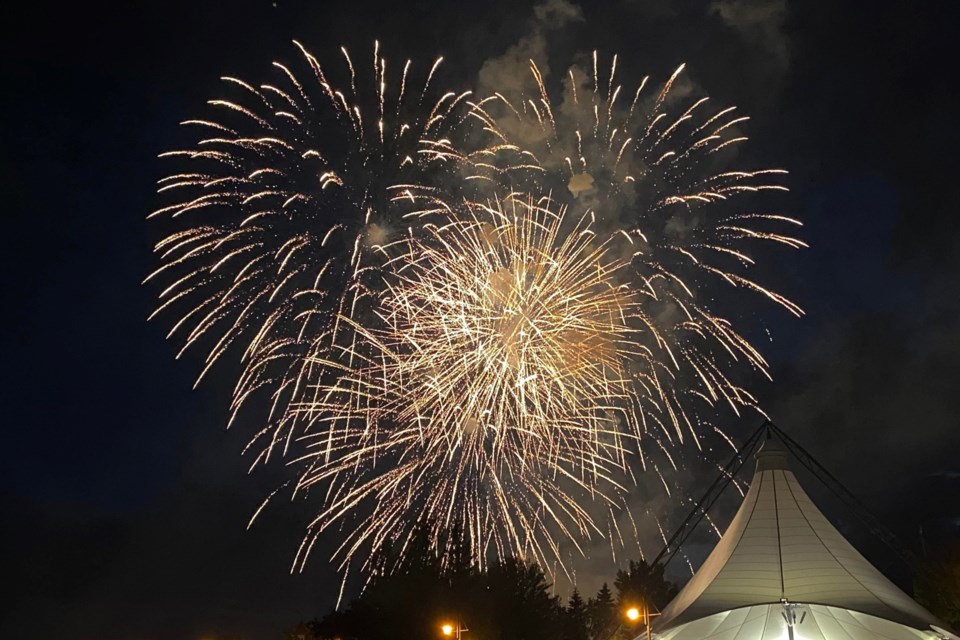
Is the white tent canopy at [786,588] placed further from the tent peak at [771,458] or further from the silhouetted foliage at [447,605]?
the silhouetted foliage at [447,605]

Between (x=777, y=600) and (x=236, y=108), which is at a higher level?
(x=236, y=108)

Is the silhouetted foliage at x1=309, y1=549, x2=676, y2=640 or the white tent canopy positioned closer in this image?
the white tent canopy

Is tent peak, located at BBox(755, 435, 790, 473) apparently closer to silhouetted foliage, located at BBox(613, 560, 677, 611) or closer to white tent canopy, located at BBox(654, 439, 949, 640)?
white tent canopy, located at BBox(654, 439, 949, 640)

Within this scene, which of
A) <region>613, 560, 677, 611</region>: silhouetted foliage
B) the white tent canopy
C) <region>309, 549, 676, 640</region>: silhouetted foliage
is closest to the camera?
the white tent canopy

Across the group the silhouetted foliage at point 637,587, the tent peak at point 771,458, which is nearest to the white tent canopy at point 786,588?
the tent peak at point 771,458

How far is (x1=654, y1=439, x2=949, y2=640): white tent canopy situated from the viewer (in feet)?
74.9

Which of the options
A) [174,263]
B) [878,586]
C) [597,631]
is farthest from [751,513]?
[597,631]

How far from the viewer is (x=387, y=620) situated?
4550 cm

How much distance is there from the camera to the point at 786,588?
23.5 metres

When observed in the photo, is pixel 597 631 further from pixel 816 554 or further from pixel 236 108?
pixel 236 108

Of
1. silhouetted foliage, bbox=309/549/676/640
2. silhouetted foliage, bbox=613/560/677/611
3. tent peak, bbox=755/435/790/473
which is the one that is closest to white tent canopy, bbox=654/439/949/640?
tent peak, bbox=755/435/790/473

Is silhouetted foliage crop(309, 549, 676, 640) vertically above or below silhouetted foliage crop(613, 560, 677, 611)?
below

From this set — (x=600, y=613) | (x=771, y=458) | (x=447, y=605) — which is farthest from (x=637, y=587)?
(x=771, y=458)

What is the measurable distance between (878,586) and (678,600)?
5266mm
